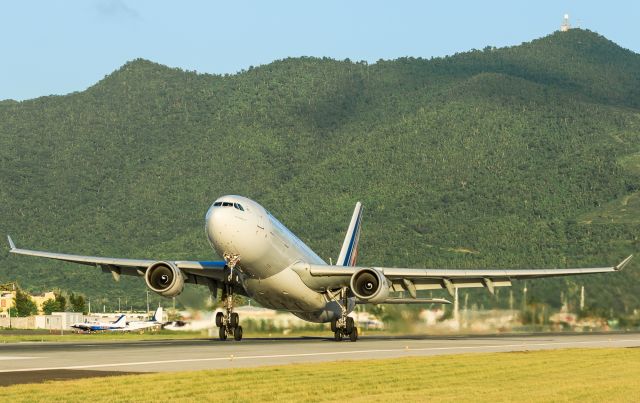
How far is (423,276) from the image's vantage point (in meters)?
57.3

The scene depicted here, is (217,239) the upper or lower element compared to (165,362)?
upper

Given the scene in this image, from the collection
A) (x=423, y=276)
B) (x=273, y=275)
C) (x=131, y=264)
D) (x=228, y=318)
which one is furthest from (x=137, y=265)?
(x=423, y=276)

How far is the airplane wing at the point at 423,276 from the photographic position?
54656 mm

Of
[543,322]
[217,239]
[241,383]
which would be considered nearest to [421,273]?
[217,239]

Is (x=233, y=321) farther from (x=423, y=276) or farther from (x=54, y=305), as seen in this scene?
(x=54, y=305)

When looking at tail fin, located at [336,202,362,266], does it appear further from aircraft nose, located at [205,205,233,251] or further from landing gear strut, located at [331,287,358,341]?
aircraft nose, located at [205,205,233,251]

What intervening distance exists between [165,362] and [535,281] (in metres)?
43.0

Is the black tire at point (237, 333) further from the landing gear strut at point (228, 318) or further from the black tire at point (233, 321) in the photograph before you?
the black tire at point (233, 321)

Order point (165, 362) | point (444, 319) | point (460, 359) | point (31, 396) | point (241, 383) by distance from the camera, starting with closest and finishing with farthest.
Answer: point (31, 396) < point (241, 383) < point (165, 362) < point (460, 359) < point (444, 319)

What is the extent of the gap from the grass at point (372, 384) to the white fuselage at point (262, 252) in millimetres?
14823

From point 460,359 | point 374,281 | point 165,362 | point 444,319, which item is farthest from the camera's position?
point 444,319

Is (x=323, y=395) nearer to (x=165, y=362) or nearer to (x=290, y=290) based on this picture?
(x=165, y=362)

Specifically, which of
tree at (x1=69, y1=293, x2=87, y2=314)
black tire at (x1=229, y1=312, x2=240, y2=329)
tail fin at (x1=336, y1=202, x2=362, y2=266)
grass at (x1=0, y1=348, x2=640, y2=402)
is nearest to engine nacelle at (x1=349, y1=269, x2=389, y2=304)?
black tire at (x1=229, y1=312, x2=240, y2=329)

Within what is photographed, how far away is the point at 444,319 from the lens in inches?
2758
